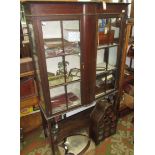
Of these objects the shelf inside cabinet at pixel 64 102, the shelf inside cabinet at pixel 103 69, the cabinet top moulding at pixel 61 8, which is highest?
the cabinet top moulding at pixel 61 8

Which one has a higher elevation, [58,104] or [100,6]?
[100,6]

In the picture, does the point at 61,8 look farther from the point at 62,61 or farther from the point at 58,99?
the point at 58,99

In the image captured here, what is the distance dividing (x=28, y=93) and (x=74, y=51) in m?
0.80

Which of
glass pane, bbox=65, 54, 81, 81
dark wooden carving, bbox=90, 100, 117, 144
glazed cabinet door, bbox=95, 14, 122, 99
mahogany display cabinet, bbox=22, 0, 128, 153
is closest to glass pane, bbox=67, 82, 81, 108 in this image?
mahogany display cabinet, bbox=22, 0, 128, 153

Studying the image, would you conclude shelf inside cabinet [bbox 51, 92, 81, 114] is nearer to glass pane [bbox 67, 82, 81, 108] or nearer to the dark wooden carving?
glass pane [bbox 67, 82, 81, 108]

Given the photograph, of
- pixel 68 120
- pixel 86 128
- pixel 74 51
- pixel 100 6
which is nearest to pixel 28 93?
pixel 68 120

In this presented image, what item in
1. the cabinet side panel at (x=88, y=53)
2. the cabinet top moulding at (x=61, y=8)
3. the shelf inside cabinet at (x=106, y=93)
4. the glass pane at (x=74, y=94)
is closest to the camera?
the cabinet top moulding at (x=61, y=8)

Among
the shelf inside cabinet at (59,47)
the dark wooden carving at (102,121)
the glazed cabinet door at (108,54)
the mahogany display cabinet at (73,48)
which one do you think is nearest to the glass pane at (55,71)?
the mahogany display cabinet at (73,48)

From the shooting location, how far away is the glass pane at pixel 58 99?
155cm

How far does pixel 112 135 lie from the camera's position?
81.3 inches

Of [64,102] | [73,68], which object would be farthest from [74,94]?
[73,68]

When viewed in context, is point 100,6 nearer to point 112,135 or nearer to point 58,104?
point 58,104

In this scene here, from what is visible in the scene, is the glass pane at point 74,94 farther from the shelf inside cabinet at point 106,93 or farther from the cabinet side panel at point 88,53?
the shelf inside cabinet at point 106,93

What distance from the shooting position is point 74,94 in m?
1.69
